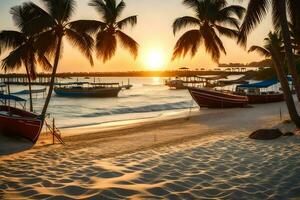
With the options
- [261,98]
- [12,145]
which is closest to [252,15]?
[12,145]

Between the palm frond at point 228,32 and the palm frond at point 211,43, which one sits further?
the palm frond at point 211,43

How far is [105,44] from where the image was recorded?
2244 cm

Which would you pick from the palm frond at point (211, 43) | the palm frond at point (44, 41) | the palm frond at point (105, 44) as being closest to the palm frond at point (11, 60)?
the palm frond at point (44, 41)

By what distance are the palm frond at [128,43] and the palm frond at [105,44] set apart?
0.52m

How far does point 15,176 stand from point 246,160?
5945mm

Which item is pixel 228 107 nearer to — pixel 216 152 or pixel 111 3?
pixel 111 3

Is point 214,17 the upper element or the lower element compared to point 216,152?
upper

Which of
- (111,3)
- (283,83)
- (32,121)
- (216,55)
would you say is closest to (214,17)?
(216,55)

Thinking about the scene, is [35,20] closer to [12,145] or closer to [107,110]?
[12,145]

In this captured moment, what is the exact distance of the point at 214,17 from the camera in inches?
1056

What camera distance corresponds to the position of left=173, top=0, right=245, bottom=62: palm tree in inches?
1051

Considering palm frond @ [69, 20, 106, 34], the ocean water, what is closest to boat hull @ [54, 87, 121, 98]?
the ocean water

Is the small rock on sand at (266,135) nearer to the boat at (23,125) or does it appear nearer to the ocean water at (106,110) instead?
the boat at (23,125)

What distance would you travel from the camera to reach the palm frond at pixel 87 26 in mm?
18203
